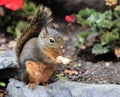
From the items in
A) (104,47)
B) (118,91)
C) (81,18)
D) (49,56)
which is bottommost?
(118,91)

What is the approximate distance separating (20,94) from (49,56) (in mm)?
445

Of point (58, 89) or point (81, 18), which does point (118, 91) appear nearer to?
point (58, 89)

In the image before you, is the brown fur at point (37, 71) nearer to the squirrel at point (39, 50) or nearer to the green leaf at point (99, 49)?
the squirrel at point (39, 50)

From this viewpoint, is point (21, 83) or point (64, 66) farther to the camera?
point (64, 66)

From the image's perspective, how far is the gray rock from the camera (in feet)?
11.1

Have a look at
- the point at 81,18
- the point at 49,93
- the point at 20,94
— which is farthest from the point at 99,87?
the point at 81,18

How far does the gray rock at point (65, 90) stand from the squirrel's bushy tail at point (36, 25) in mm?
311

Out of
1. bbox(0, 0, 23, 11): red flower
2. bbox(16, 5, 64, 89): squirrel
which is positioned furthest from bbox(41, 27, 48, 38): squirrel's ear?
bbox(0, 0, 23, 11): red flower

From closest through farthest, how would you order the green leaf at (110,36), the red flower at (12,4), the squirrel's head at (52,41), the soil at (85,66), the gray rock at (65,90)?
1. the squirrel's head at (52,41)
2. the gray rock at (65,90)
3. the soil at (85,66)
4. the green leaf at (110,36)
5. the red flower at (12,4)

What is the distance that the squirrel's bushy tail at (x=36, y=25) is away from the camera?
3.60 m

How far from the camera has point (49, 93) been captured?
136 inches

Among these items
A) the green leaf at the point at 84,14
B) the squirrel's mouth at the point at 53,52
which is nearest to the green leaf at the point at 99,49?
the green leaf at the point at 84,14

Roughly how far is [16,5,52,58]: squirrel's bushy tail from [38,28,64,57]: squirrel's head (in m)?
0.26

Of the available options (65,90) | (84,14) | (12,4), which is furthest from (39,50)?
(12,4)
